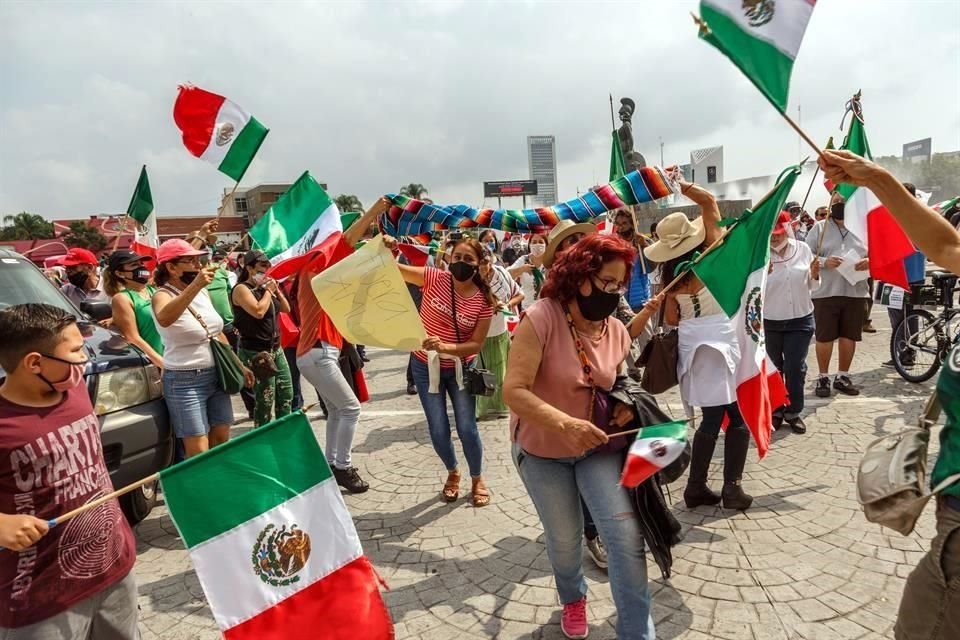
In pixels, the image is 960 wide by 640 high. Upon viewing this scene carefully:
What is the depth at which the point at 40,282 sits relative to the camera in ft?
15.1

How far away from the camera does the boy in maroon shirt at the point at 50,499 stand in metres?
1.88

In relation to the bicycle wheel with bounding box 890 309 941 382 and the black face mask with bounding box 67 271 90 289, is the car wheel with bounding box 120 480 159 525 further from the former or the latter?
the bicycle wheel with bounding box 890 309 941 382

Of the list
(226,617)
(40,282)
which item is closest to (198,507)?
(226,617)

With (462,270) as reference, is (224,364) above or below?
below

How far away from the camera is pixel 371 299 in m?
3.88

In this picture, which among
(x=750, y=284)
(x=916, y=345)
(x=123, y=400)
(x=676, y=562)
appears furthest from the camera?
(x=916, y=345)

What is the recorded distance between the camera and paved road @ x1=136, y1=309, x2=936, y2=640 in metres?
2.93

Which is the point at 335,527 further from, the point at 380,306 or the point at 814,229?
the point at 814,229

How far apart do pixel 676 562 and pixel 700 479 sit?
2.67 ft

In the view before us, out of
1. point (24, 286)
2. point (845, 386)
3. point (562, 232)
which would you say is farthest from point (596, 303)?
point (845, 386)

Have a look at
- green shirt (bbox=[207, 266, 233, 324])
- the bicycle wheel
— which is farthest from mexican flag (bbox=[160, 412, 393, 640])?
the bicycle wheel

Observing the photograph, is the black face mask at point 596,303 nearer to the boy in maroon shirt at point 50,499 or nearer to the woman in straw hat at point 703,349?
the woman in straw hat at point 703,349

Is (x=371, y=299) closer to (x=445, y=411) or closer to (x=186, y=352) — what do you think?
(x=445, y=411)

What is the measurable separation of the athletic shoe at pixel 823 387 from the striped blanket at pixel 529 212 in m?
3.80
